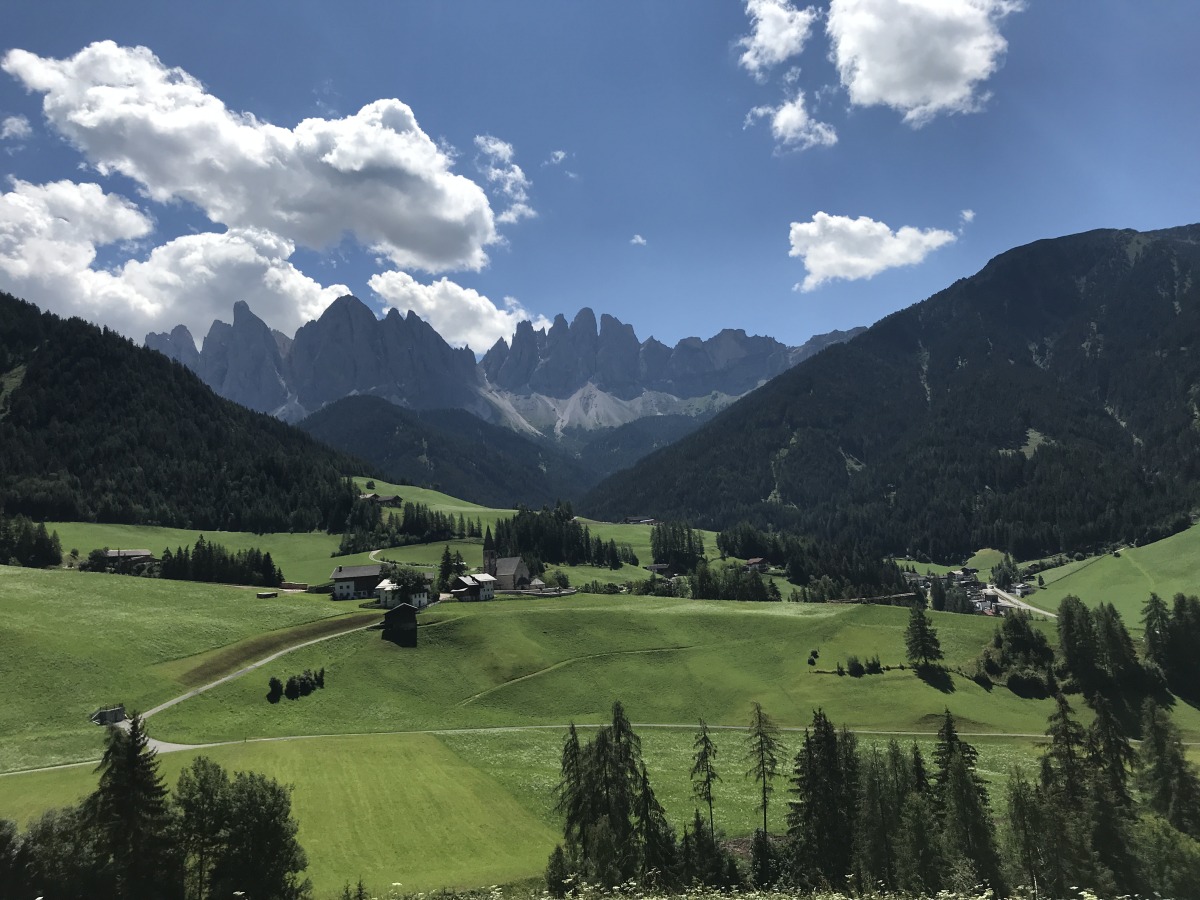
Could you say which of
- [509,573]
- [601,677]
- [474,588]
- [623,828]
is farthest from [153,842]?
[509,573]

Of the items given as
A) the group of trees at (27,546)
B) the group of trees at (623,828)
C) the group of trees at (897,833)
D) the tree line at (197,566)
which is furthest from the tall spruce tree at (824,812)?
the group of trees at (27,546)

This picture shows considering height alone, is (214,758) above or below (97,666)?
below

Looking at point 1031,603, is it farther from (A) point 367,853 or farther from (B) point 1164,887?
(A) point 367,853

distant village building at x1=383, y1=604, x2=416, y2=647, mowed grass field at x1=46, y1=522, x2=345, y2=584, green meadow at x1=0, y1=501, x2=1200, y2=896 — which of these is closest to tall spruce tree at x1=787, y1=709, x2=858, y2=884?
green meadow at x1=0, y1=501, x2=1200, y2=896

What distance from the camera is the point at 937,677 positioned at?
106m

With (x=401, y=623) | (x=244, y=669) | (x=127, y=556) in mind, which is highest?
(x=127, y=556)

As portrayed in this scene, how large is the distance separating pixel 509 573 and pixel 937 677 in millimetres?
89468

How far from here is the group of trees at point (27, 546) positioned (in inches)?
5413

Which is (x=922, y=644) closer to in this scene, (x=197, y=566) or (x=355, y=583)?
(x=355, y=583)

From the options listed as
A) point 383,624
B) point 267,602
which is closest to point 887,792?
point 383,624

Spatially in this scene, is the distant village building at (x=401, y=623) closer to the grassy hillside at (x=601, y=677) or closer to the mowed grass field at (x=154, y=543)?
the grassy hillside at (x=601, y=677)

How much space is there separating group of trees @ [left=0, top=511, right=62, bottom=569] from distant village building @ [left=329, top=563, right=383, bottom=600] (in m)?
58.4

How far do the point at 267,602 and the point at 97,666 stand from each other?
126 ft

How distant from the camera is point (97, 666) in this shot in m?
82.9
